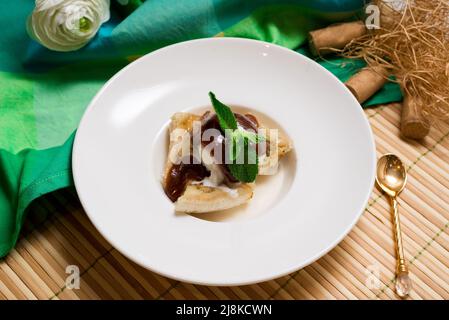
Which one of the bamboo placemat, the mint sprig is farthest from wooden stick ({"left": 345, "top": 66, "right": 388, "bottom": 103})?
the mint sprig

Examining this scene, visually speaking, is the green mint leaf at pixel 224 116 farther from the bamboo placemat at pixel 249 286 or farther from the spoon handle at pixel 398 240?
the spoon handle at pixel 398 240

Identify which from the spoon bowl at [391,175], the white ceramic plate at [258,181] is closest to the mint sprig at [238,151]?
the white ceramic plate at [258,181]

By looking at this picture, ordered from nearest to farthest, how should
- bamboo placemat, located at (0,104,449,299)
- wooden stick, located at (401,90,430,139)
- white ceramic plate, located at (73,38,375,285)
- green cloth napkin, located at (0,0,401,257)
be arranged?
1. white ceramic plate, located at (73,38,375,285)
2. bamboo placemat, located at (0,104,449,299)
3. green cloth napkin, located at (0,0,401,257)
4. wooden stick, located at (401,90,430,139)

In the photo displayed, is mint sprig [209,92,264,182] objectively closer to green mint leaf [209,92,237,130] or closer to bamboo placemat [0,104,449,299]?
green mint leaf [209,92,237,130]

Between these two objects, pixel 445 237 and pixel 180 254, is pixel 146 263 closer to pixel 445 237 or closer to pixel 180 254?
pixel 180 254

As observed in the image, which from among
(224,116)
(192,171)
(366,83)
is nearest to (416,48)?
(366,83)
